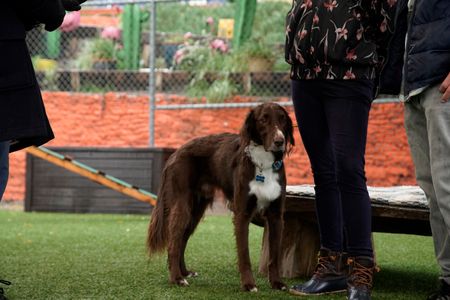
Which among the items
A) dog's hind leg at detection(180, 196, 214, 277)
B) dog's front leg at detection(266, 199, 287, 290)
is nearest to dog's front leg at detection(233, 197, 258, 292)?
dog's front leg at detection(266, 199, 287, 290)

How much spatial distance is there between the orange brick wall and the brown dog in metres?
5.98

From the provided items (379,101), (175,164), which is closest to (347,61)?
(175,164)

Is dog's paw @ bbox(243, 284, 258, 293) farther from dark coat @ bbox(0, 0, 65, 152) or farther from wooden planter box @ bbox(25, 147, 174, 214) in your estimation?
wooden planter box @ bbox(25, 147, 174, 214)

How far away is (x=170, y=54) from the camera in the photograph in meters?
11.9

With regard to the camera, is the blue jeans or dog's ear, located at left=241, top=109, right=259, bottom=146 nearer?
the blue jeans

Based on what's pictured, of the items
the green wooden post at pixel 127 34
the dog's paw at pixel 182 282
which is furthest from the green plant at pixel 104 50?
the dog's paw at pixel 182 282

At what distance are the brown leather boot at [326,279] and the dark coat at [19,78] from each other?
1373 mm

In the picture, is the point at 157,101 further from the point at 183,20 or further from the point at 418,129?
the point at 418,129

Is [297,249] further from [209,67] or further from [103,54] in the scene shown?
[103,54]

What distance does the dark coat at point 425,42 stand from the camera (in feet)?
10.7

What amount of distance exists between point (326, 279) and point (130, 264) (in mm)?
1548

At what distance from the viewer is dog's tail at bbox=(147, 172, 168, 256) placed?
441 cm

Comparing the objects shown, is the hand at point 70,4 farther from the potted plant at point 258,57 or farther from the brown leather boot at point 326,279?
the potted plant at point 258,57

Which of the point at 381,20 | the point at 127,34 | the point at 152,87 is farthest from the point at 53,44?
the point at 381,20
